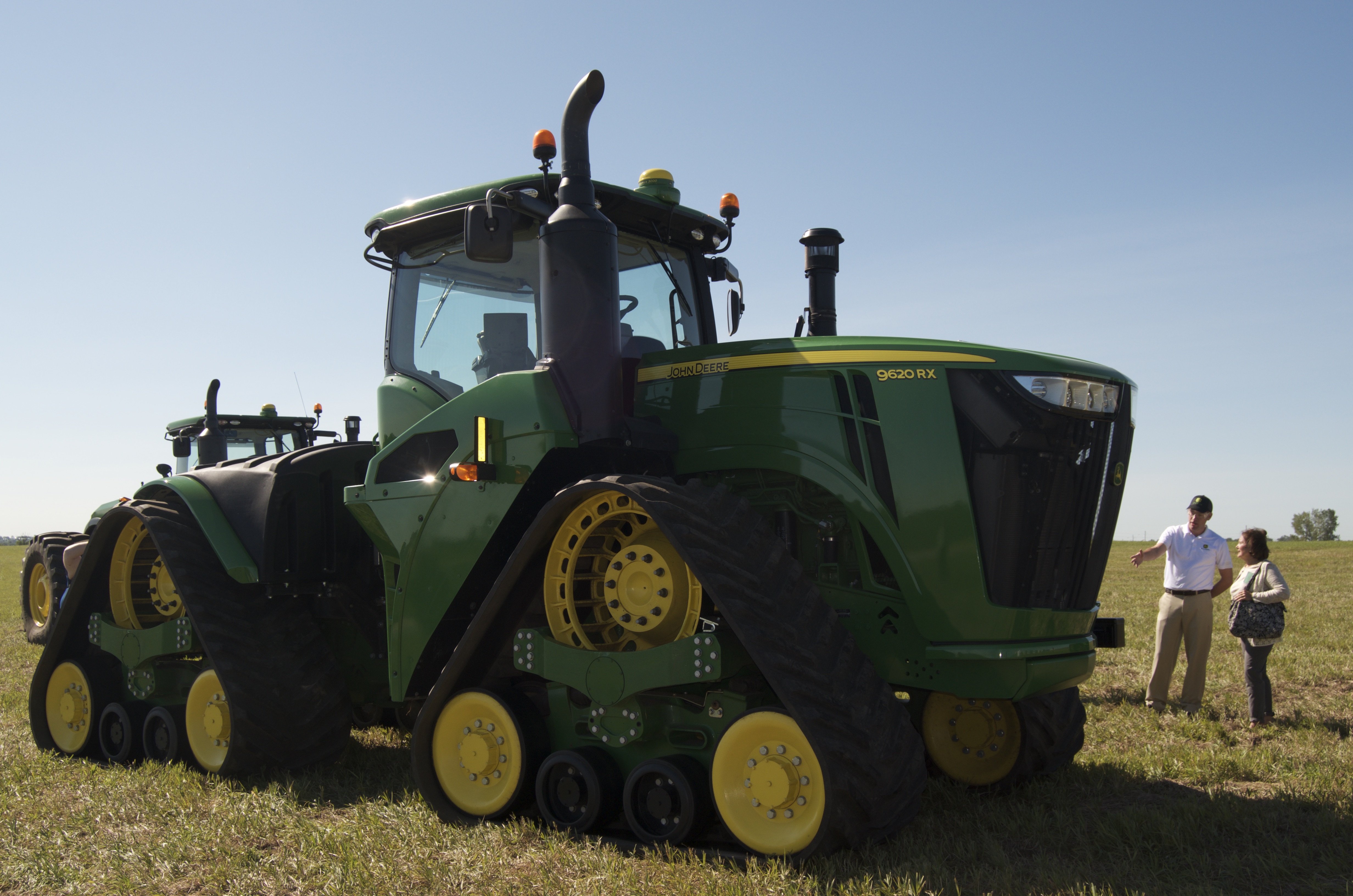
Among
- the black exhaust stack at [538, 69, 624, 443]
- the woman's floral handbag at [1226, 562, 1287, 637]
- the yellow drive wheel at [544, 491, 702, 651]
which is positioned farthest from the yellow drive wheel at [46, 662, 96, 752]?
the woman's floral handbag at [1226, 562, 1287, 637]

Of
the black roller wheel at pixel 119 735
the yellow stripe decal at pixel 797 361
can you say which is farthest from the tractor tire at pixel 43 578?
the yellow stripe decal at pixel 797 361

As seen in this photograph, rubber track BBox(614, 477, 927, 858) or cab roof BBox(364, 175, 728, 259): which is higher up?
cab roof BBox(364, 175, 728, 259)

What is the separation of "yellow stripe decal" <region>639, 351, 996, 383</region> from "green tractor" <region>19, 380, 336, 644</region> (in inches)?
381

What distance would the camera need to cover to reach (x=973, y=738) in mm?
5551

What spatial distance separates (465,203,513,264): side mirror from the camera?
190 inches

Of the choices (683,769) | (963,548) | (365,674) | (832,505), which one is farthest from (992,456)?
(365,674)

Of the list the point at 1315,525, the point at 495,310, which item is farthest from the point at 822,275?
the point at 1315,525

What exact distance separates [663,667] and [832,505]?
1.03 m

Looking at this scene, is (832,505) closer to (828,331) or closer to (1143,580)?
(828,331)

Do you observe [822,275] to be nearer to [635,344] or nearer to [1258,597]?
[635,344]

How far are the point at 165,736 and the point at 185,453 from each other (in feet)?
28.8

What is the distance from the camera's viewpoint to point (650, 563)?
14.4 ft

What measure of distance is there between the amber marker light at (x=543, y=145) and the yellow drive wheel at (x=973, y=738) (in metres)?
3.28

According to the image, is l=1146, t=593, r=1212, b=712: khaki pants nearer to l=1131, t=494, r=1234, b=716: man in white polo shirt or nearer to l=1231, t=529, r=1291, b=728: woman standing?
l=1131, t=494, r=1234, b=716: man in white polo shirt
